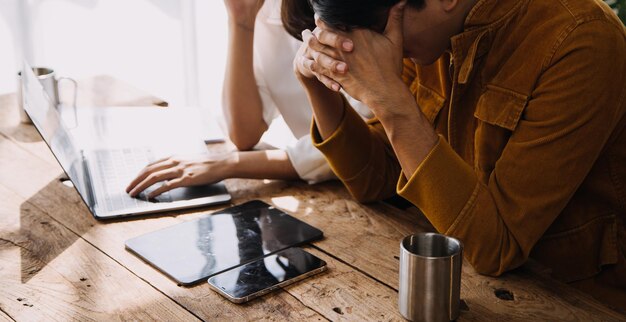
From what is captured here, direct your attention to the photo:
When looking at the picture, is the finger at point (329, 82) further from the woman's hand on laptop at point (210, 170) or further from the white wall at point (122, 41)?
the white wall at point (122, 41)

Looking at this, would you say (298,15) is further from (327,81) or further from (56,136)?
(56,136)

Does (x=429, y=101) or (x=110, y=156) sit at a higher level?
(x=429, y=101)

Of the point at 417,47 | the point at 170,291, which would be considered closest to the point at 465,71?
the point at 417,47

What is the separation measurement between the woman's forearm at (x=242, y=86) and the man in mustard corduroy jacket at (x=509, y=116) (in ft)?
1.70

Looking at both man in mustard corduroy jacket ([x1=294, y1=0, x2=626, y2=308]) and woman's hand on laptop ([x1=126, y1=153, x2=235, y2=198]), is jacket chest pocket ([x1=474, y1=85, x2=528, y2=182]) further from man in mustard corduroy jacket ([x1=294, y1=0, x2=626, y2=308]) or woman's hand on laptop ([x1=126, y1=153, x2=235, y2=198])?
woman's hand on laptop ([x1=126, y1=153, x2=235, y2=198])

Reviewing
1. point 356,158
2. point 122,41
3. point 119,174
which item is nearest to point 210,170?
point 119,174

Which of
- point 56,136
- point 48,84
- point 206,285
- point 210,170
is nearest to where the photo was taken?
point 206,285

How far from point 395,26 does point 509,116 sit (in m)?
0.24

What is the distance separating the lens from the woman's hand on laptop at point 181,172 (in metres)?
1.50

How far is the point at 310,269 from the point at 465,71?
0.42 metres

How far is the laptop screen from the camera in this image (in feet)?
4.71

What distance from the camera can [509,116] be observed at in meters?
1.22

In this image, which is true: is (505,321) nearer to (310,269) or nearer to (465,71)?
(310,269)

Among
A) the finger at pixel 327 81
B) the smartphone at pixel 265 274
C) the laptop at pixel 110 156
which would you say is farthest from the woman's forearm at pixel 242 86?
the smartphone at pixel 265 274
